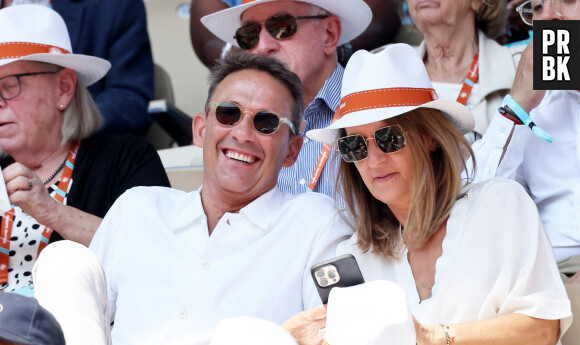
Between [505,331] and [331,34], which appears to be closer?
[505,331]

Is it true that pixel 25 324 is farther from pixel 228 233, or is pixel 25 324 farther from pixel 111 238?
pixel 111 238

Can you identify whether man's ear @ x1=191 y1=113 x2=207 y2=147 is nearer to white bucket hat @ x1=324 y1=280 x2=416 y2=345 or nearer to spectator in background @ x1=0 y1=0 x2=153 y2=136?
spectator in background @ x1=0 y1=0 x2=153 y2=136

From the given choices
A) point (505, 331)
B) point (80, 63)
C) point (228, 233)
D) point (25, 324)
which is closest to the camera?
point (25, 324)

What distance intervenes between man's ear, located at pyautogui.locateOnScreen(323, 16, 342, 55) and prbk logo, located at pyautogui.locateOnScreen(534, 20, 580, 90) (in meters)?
0.86

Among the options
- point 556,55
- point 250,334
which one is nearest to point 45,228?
point 250,334

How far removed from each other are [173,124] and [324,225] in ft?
6.01

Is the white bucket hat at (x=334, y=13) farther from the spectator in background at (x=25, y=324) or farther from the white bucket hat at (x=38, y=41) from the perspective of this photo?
the spectator in background at (x=25, y=324)

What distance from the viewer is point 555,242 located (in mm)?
3137

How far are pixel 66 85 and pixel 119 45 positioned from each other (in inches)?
35.3

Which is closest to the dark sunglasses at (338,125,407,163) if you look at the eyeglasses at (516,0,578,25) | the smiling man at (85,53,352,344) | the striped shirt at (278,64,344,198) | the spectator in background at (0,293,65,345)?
the smiling man at (85,53,352,344)

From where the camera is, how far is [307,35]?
3670 mm

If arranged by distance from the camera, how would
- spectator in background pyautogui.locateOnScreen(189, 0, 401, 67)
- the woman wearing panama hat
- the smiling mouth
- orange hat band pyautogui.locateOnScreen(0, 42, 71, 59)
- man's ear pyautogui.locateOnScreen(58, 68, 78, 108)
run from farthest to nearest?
spectator in background pyautogui.locateOnScreen(189, 0, 401, 67)
man's ear pyautogui.locateOnScreen(58, 68, 78, 108)
orange hat band pyautogui.locateOnScreen(0, 42, 71, 59)
the smiling mouth
the woman wearing panama hat

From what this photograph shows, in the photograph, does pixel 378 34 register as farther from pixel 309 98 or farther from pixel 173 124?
pixel 173 124

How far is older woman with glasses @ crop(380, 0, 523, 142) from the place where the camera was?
3649 millimetres
